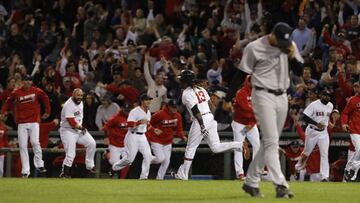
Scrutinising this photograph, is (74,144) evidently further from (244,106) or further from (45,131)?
(244,106)

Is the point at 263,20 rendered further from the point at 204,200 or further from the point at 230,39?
the point at 204,200

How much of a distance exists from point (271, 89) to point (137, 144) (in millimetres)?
9000

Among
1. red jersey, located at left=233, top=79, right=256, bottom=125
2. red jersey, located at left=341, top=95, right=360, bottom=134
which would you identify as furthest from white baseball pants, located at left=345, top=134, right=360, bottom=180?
red jersey, located at left=233, top=79, right=256, bottom=125

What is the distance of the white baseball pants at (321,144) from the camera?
1991 cm

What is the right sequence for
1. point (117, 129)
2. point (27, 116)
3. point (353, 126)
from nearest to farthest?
point (353, 126)
point (27, 116)
point (117, 129)

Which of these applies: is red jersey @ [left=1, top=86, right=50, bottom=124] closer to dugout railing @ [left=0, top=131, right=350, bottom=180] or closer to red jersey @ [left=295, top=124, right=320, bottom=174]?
dugout railing @ [left=0, top=131, right=350, bottom=180]

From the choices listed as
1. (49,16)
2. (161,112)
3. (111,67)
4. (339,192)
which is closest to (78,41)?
(49,16)

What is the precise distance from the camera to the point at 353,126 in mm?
19688

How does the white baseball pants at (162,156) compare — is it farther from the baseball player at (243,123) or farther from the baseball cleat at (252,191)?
the baseball cleat at (252,191)

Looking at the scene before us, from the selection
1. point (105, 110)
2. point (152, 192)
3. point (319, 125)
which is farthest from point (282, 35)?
point (105, 110)

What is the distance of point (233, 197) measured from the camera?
12.5 m

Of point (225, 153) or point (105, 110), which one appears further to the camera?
point (105, 110)

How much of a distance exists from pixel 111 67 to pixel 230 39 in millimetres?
2883

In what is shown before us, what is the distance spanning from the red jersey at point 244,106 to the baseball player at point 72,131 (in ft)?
11.5
